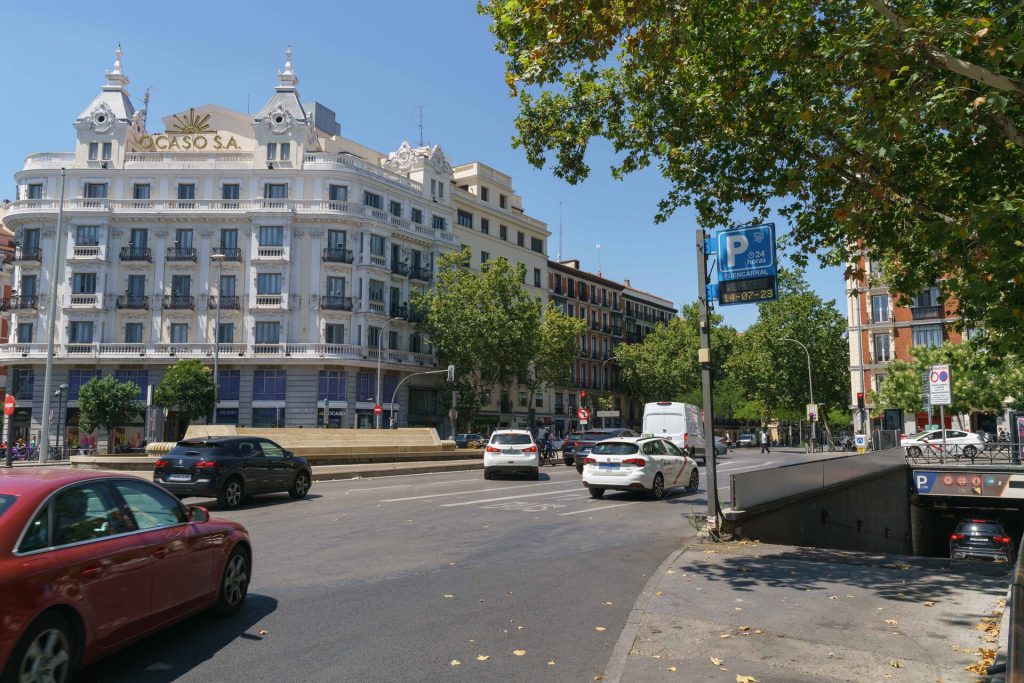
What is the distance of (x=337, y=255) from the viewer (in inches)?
1956

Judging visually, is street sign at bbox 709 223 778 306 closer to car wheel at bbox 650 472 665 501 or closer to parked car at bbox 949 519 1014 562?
car wheel at bbox 650 472 665 501

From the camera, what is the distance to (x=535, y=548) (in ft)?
34.9

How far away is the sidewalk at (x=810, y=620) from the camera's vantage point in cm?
544

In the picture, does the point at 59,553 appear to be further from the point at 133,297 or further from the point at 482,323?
the point at 133,297

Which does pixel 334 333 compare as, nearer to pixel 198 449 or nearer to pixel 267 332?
pixel 267 332

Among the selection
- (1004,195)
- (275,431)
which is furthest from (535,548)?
(275,431)

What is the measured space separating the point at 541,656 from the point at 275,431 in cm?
2559

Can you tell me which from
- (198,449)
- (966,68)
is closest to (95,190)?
(198,449)

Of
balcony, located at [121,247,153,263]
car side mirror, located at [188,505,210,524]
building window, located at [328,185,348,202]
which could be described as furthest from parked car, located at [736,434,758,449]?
car side mirror, located at [188,505,210,524]

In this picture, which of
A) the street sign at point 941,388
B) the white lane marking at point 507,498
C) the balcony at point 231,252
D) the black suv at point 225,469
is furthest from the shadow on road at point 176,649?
the balcony at point 231,252

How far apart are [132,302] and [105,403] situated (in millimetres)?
9293

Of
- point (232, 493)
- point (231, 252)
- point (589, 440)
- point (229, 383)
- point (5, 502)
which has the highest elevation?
point (231, 252)

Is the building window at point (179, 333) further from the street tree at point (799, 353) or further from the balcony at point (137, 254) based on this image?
the street tree at point (799, 353)

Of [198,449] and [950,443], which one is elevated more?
[198,449]
